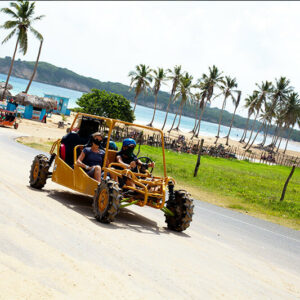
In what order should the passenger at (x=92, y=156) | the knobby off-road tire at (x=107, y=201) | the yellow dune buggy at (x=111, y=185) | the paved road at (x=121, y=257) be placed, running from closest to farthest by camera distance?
the paved road at (x=121, y=257)
the knobby off-road tire at (x=107, y=201)
the yellow dune buggy at (x=111, y=185)
the passenger at (x=92, y=156)

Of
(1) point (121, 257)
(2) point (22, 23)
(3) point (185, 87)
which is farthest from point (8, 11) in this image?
(1) point (121, 257)

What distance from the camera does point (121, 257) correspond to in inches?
239

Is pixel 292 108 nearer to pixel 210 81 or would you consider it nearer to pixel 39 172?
pixel 210 81

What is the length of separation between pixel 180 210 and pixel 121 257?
308 centimetres

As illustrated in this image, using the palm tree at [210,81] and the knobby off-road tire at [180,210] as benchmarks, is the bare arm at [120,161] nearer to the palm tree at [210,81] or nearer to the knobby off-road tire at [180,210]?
the knobby off-road tire at [180,210]

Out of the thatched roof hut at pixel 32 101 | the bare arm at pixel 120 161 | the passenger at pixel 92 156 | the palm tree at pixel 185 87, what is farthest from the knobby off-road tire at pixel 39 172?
the palm tree at pixel 185 87

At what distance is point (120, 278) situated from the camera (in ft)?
17.1

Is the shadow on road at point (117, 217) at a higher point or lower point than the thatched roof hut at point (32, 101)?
lower

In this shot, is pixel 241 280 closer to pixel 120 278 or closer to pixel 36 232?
pixel 120 278

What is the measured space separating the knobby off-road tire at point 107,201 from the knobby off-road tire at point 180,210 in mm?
1531

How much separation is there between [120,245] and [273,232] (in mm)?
7514

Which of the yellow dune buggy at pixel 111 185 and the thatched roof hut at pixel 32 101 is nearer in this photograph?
the yellow dune buggy at pixel 111 185

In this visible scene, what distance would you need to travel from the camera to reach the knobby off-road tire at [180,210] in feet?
29.2

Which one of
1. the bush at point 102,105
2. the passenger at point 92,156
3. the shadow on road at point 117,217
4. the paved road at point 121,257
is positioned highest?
the bush at point 102,105
